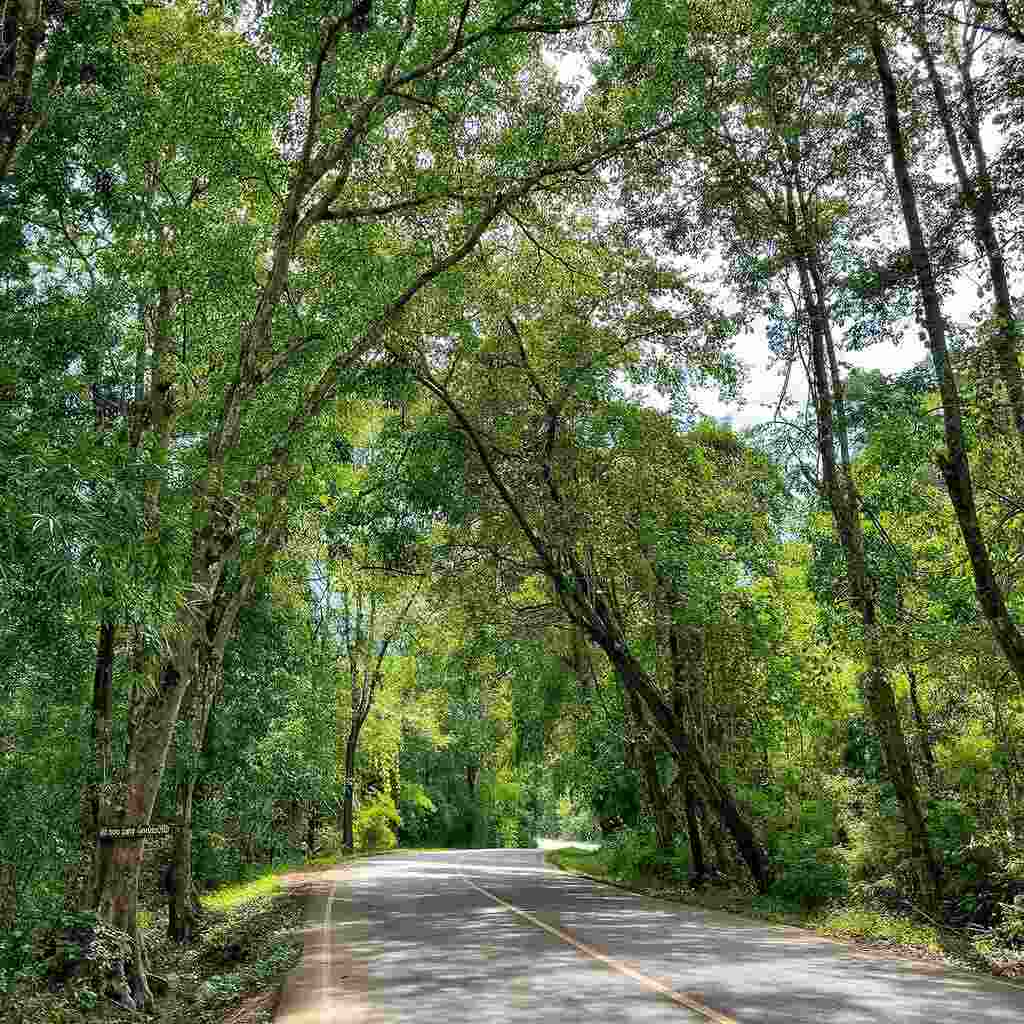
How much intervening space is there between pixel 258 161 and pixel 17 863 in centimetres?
1052

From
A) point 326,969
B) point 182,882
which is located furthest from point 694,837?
point 326,969

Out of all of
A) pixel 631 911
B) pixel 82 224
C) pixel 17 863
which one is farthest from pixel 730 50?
pixel 17 863

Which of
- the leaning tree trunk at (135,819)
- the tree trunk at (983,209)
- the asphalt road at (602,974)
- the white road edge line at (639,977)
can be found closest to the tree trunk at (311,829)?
the asphalt road at (602,974)

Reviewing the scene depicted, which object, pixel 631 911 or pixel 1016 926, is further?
pixel 631 911

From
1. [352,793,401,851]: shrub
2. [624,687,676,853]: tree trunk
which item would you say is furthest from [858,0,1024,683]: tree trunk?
[352,793,401,851]: shrub

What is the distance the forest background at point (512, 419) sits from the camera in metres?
10.2

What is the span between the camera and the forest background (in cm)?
1025

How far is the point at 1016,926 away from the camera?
9445 mm

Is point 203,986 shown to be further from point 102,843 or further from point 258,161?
point 258,161

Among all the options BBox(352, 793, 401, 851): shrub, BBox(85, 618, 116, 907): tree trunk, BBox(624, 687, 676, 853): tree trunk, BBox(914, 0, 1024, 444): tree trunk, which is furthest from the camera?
BBox(352, 793, 401, 851): shrub

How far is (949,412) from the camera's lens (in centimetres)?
1074

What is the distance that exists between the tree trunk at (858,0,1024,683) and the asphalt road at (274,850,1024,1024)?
3.79 metres

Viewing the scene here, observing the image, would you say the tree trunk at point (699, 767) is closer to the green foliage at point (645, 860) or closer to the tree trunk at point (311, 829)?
the green foliage at point (645, 860)

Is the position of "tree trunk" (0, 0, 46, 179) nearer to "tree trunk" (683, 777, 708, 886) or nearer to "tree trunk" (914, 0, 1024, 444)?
"tree trunk" (914, 0, 1024, 444)
